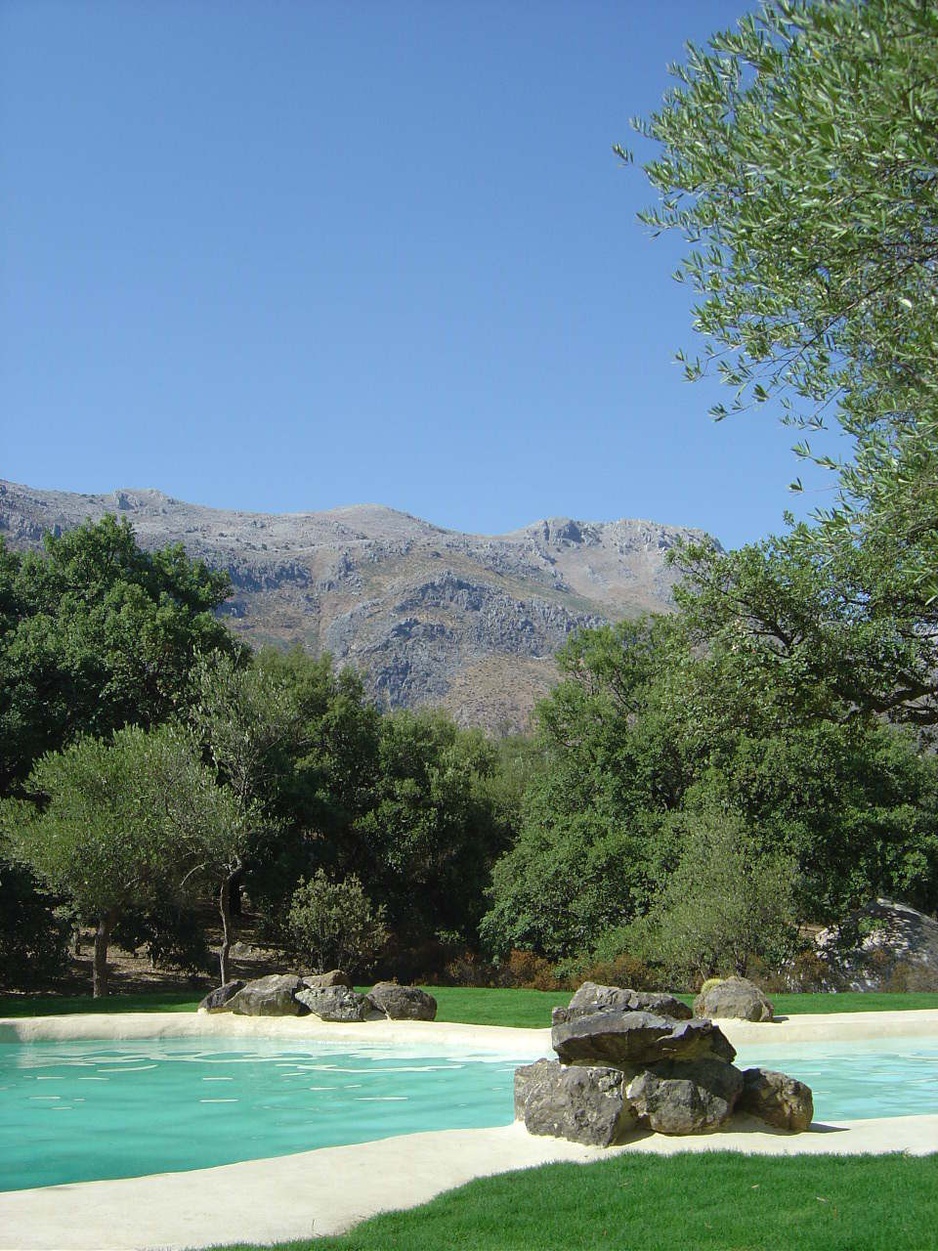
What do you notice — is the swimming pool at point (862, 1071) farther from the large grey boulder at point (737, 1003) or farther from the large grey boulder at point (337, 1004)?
the large grey boulder at point (337, 1004)

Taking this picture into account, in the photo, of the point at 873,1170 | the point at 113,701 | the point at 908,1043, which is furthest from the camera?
the point at 113,701

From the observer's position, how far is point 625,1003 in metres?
12.5

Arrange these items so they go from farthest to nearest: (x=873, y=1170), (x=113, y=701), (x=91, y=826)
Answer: (x=113, y=701) → (x=91, y=826) → (x=873, y=1170)

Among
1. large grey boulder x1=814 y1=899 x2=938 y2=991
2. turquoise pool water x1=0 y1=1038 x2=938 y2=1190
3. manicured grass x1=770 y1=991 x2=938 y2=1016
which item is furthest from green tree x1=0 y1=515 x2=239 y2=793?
large grey boulder x1=814 y1=899 x2=938 y2=991

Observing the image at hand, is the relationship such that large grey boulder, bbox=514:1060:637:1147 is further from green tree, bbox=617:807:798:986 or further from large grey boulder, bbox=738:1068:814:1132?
green tree, bbox=617:807:798:986

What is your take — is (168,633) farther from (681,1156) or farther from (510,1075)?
(681,1156)

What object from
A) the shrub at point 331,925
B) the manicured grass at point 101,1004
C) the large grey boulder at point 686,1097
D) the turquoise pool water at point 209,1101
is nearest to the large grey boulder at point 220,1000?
the manicured grass at point 101,1004

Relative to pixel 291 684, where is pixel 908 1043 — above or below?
below

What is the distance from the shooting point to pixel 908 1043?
17125mm

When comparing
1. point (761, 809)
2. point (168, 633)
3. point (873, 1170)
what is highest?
point (168, 633)

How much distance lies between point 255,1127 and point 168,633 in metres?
20.9

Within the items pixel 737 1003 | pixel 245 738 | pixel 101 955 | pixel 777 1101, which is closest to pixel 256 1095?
pixel 737 1003

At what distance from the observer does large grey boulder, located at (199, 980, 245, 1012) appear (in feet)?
70.4

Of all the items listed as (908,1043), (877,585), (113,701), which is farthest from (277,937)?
(877,585)
